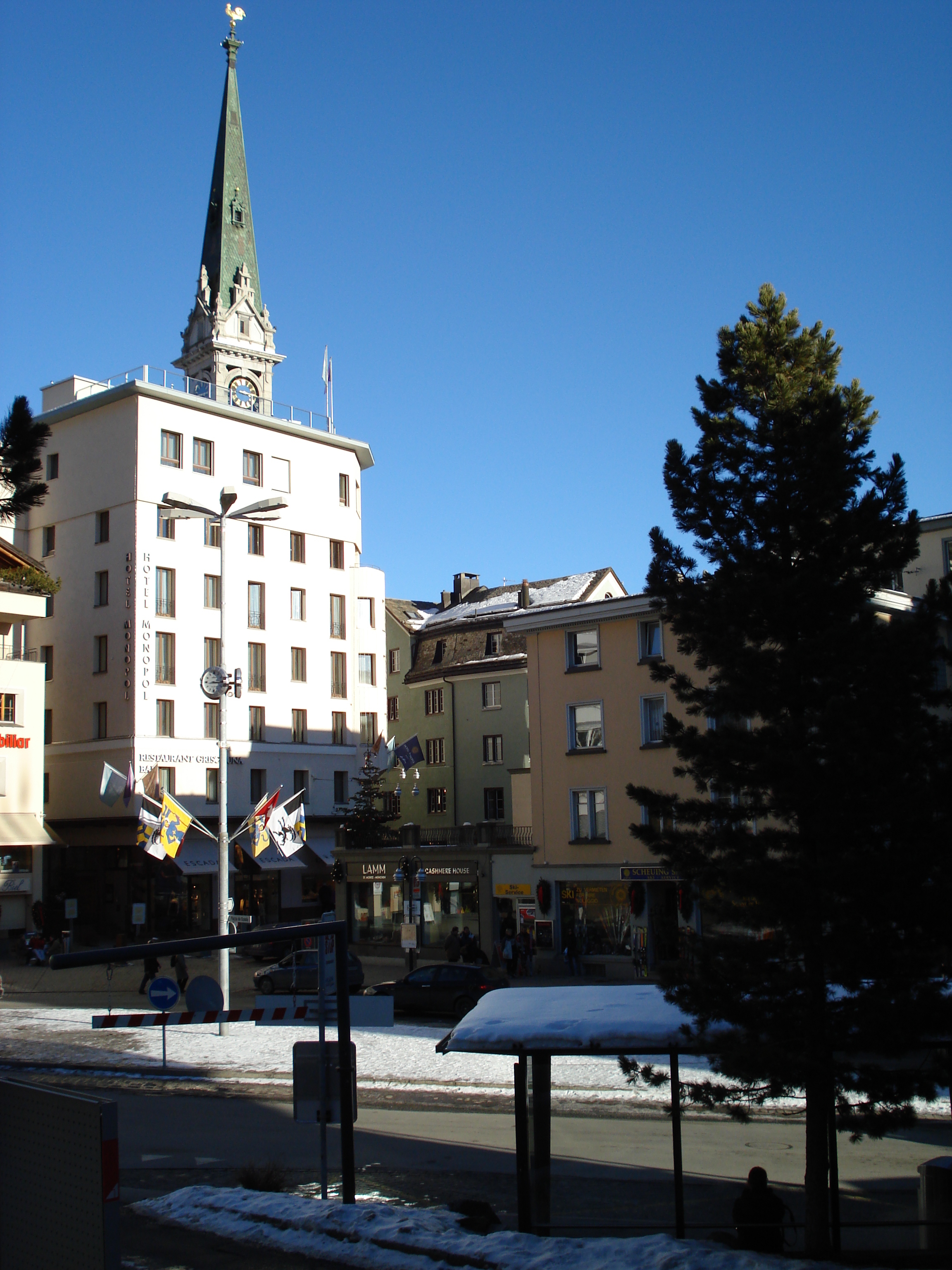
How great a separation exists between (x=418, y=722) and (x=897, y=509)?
50.8 meters

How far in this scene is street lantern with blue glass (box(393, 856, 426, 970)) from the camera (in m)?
35.1

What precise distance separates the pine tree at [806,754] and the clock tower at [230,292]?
72.2 meters

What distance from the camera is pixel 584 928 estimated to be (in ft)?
117

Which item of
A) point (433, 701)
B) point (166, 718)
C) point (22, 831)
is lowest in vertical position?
point (22, 831)

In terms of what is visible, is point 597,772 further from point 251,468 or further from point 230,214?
point 230,214

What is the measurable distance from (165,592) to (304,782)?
11.2 m

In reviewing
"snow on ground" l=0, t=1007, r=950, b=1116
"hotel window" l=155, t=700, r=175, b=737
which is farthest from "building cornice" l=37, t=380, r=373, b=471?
"snow on ground" l=0, t=1007, r=950, b=1116

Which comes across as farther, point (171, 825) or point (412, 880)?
point (412, 880)

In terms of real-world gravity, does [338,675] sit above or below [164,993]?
above

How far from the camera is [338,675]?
57719 millimetres

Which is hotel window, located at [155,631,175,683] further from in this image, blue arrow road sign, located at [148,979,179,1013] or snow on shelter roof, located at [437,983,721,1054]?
snow on shelter roof, located at [437,983,721,1054]

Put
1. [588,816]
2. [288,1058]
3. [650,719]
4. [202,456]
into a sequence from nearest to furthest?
1. [288,1058]
2. [650,719]
3. [588,816]
4. [202,456]

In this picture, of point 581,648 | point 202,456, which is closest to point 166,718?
point 202,456

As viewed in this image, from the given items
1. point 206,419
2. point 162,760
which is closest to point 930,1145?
point 162,760
